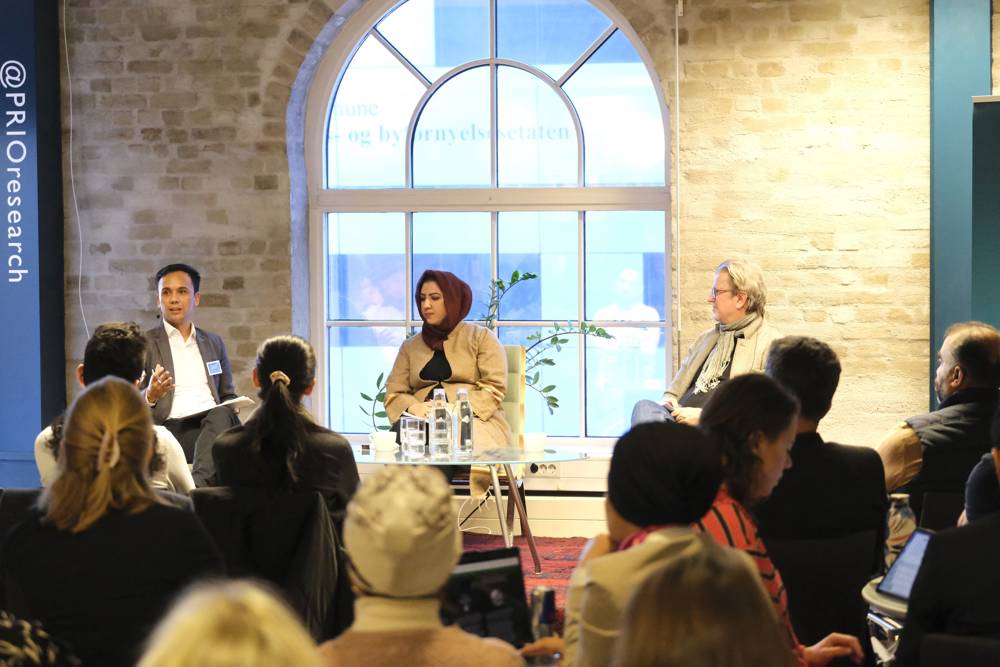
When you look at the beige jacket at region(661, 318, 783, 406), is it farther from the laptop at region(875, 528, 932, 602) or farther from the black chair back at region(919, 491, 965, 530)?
the laptop at region(875, 528, 932, 602)

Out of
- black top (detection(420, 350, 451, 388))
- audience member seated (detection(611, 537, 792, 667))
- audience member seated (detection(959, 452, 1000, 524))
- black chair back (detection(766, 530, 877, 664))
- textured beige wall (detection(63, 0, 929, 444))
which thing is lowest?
black chair back (detection(766, 530, 877, 664))

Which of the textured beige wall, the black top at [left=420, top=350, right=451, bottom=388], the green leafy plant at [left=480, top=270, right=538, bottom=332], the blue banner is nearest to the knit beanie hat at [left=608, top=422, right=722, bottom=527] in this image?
the black top at [left=420, top=350, right=451, bottom=388]

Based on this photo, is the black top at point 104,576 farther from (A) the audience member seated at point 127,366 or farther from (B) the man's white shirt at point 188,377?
(B) the man's white shirt at point 188,377

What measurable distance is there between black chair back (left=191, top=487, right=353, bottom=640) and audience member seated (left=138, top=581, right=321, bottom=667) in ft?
7.34

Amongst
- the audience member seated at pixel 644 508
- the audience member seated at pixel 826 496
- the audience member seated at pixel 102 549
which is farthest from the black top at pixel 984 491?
the audience member seated at pixel 102 549

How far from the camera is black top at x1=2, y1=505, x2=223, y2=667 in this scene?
7.73 ft

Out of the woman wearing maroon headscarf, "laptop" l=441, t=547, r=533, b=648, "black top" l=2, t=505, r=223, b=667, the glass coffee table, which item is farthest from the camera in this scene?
the woman wearing maroon headscarf

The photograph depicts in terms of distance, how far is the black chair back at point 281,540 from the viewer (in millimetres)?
3271

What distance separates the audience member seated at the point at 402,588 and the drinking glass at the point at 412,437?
10.3 feet

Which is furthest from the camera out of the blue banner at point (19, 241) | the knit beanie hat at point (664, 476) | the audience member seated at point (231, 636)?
the blue banner at point (19, 241)

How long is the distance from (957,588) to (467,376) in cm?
407

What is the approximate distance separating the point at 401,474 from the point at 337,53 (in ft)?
18.7

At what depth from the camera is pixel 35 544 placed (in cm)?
239

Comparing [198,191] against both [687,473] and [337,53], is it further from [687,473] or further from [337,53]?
[687,473]
